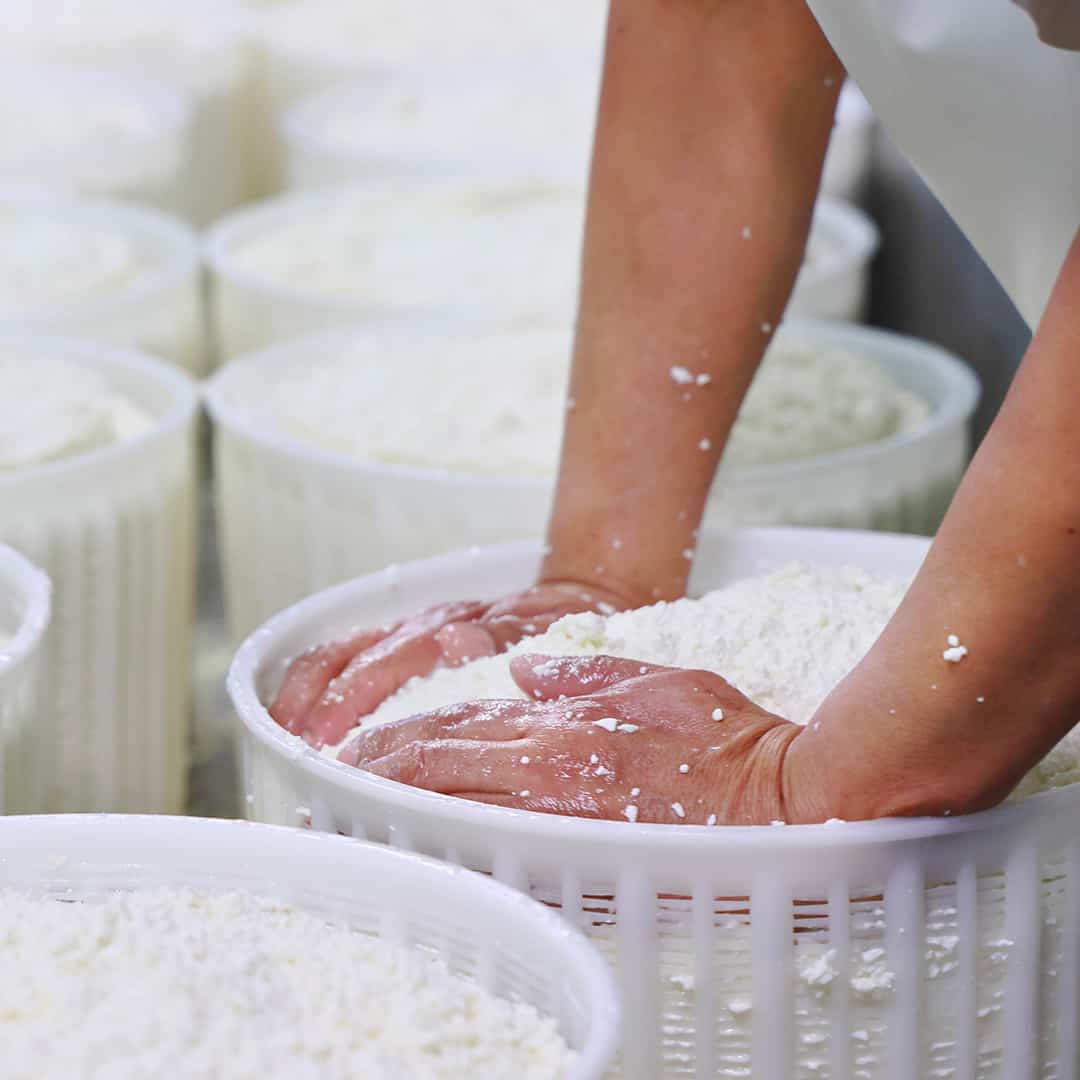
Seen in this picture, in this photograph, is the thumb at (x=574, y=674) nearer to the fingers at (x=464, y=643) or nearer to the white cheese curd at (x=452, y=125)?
the fingers at (x=464, y=643)

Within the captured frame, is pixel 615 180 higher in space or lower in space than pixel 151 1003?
higher

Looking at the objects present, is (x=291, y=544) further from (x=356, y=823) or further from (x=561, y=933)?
(x=561, y=933)

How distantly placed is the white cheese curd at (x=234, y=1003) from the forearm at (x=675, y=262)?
0.31m

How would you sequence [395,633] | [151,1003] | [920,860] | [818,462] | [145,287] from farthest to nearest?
[145,287] → [818,462] → [395,633] → [920,860] → [151,1003]

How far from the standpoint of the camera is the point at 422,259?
1.60m

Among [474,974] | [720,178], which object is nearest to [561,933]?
[474,974]

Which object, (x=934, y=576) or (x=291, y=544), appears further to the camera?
(x=291, y=544)

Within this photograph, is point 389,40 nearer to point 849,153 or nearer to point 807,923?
point 849,153

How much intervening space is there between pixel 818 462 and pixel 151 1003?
706 mm

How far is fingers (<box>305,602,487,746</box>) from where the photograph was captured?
780 mm

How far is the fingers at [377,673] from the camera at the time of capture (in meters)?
0.78

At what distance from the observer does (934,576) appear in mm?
623

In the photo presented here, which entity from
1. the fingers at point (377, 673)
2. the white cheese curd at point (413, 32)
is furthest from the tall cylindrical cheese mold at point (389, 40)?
the fingers at point (377, 673)

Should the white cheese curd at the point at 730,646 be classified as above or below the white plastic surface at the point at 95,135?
above
